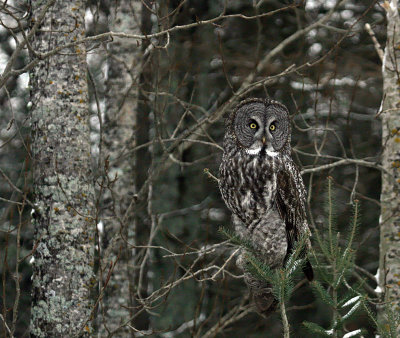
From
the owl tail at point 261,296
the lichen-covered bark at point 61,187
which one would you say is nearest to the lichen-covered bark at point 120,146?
the owl tail at point 261,296

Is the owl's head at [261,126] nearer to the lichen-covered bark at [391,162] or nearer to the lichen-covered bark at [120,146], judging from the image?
the lichen-covered bark at [391,162]

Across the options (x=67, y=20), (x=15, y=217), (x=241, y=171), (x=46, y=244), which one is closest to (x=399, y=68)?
(x=241, y=171)

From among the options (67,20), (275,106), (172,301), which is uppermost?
(67,20)

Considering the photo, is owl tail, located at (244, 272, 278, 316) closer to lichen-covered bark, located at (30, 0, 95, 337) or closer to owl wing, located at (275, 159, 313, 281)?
owl wing, located at (275, 159, 313, 281)

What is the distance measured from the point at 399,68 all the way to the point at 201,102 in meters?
4.69

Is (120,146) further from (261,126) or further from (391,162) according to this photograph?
(391,162)

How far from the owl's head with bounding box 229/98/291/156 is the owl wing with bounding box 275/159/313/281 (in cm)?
15

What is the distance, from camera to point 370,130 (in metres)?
9.56

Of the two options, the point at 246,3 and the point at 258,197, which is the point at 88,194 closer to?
the point at 258,197

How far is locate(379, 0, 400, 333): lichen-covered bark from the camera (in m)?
4.63

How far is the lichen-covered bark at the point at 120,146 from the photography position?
18.7ft

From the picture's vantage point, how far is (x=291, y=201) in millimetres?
4309

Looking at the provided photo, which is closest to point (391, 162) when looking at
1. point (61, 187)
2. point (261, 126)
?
point (261, 126)

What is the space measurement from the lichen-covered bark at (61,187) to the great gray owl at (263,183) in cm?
96
